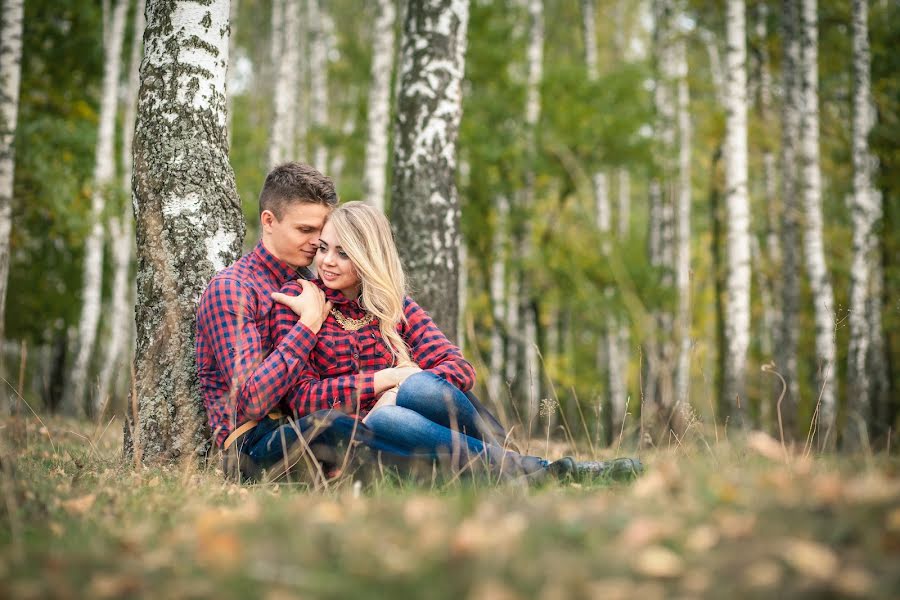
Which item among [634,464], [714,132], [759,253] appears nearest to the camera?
[634,464]

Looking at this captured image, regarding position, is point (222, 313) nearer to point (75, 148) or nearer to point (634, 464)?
point (634, 464)

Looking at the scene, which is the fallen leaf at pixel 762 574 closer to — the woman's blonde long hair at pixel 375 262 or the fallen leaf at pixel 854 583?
the fallen leaf at pixel 854 583

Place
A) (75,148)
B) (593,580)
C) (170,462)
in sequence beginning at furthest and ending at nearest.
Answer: (75,148), (170,462), (593,580)

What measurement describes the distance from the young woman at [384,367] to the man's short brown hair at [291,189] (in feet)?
0.57

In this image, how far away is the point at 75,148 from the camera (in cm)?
1086

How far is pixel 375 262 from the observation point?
3705mm

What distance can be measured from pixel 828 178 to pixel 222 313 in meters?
18.7

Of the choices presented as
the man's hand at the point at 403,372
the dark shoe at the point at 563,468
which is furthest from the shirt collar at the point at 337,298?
the dark shoe at the point at 563,468

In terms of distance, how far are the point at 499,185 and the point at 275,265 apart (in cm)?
943

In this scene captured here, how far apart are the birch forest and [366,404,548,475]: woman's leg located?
39 cm

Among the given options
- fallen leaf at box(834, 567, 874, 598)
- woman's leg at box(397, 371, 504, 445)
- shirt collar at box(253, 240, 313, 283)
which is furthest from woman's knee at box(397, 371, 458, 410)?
fallen leaf at box(834, 567, 874, 598)

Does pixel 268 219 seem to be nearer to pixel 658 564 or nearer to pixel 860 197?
→ pixel 658 564

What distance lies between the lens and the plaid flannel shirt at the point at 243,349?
3.34 metres

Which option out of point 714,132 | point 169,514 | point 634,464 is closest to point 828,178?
point 714,132
